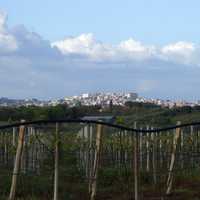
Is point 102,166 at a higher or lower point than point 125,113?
lower

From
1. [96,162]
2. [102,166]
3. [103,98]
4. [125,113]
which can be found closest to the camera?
[96,162]

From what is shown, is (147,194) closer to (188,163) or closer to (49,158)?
(188,163)

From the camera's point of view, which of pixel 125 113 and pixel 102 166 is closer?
pixel 102 166

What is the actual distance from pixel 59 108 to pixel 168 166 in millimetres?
17149

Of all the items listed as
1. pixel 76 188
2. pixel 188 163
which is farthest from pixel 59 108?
pixel 76 188

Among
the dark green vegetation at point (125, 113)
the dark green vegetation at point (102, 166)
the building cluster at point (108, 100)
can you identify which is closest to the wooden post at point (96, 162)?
the dark green vegetation at point (102, 166)

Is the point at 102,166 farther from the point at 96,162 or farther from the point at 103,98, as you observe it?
the point at 103,98

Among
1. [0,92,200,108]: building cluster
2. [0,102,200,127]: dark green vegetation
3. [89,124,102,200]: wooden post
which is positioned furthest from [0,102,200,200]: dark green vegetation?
[0,92,200,108]: building cluster

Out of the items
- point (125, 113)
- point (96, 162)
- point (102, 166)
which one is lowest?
point (102, 166)

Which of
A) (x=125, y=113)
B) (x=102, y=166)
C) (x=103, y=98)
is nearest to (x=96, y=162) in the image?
(x=102, y=166)

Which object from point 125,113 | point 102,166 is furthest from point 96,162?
point 125,113

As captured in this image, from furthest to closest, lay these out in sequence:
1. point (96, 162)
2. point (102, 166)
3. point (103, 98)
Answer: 1. point (103, 98)
2. point (102, 166)
3. point (96, 162)

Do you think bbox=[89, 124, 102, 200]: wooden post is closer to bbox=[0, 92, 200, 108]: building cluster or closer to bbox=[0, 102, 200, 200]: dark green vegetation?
bbox=[0, 102, 200, 200]: dark green vegetation

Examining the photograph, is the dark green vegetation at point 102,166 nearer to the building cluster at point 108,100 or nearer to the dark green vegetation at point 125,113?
the dark green vegetation at point 125,113
